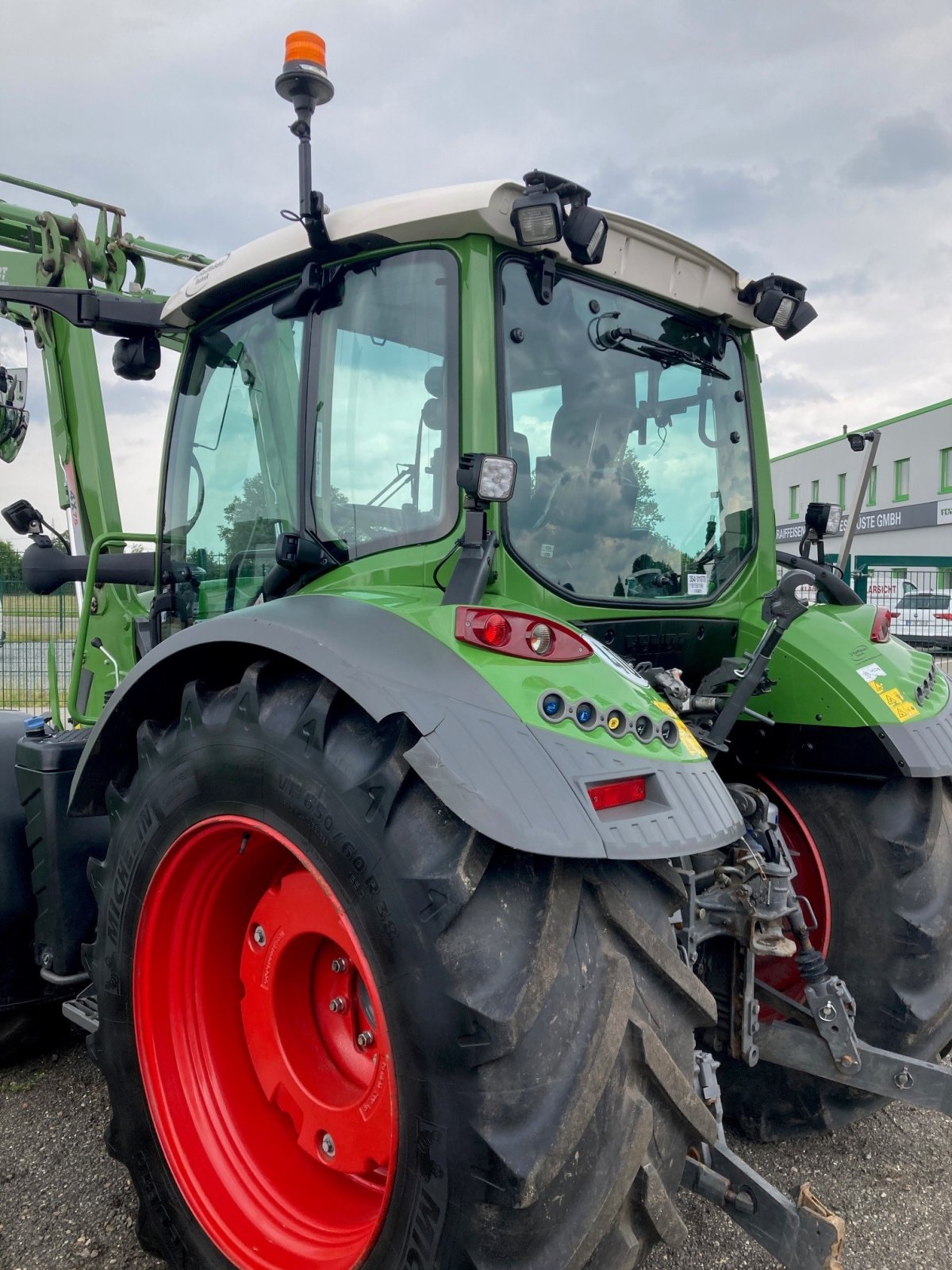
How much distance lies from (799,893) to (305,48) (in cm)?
257

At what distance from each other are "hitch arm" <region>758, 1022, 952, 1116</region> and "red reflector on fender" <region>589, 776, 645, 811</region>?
1.06 m

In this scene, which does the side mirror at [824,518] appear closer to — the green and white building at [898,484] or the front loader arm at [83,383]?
the front loader arm at [83,383]

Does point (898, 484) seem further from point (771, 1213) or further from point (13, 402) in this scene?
point (771, 1213)

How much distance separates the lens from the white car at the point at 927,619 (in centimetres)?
1622

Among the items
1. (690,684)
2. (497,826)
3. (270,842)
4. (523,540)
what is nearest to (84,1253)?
(270,842)

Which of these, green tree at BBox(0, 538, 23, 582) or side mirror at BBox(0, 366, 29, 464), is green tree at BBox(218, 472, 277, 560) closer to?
side mirror at BBox(0, 366, 29, 464)

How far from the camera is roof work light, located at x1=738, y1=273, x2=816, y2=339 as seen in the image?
2795 mm

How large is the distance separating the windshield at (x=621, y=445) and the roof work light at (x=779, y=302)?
0.54 feet

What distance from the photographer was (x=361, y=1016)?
2111 mm

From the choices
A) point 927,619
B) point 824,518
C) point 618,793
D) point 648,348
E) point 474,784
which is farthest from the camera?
point 927,619

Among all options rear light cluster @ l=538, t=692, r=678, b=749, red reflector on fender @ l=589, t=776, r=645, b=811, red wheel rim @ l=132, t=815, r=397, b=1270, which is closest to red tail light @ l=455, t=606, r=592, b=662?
rear light cluster @ l=538, t=692, r=678, b=749

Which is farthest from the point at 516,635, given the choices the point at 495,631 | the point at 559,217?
the point at 559,217

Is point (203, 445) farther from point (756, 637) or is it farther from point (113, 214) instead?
point (113, 214)

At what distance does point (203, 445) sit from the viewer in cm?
296
